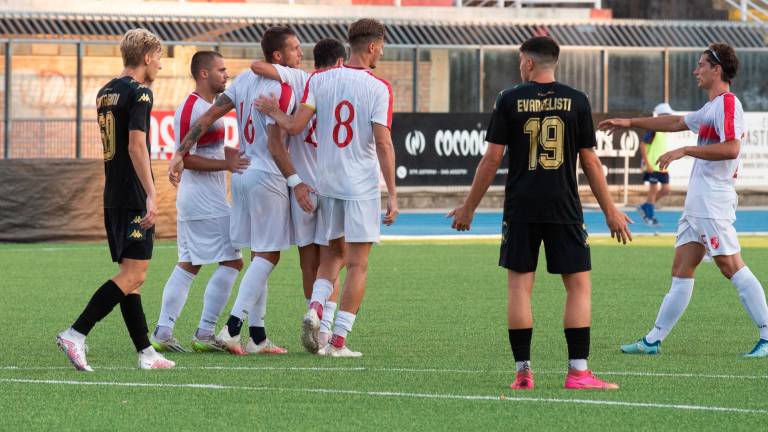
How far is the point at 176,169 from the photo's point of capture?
10258mm

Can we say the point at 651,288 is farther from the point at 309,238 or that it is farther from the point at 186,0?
the point at 186,0

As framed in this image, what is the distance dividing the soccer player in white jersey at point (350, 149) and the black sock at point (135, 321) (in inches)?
45.6

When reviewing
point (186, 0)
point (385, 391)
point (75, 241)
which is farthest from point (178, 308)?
point (186, 0)

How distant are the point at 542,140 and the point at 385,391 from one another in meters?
1.62

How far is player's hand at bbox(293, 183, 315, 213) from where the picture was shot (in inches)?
399

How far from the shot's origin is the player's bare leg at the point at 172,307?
10586mm

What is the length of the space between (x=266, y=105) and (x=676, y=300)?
3124 mm

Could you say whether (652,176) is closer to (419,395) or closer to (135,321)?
(135,321)

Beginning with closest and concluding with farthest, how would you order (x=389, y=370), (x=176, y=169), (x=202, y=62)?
1. (x=389, y=370)
2. (x=176, y=169)
3. (x=202, y=62)

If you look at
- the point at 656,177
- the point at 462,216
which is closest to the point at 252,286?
the point at 462,216

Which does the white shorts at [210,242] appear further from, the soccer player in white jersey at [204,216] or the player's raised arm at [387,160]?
the player's raised arm at [387,160]

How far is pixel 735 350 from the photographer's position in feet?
35.0

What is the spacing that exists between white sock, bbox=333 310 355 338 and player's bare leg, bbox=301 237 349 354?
0.12 m

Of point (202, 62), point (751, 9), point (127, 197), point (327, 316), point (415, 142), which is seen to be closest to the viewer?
point (127, 197)
